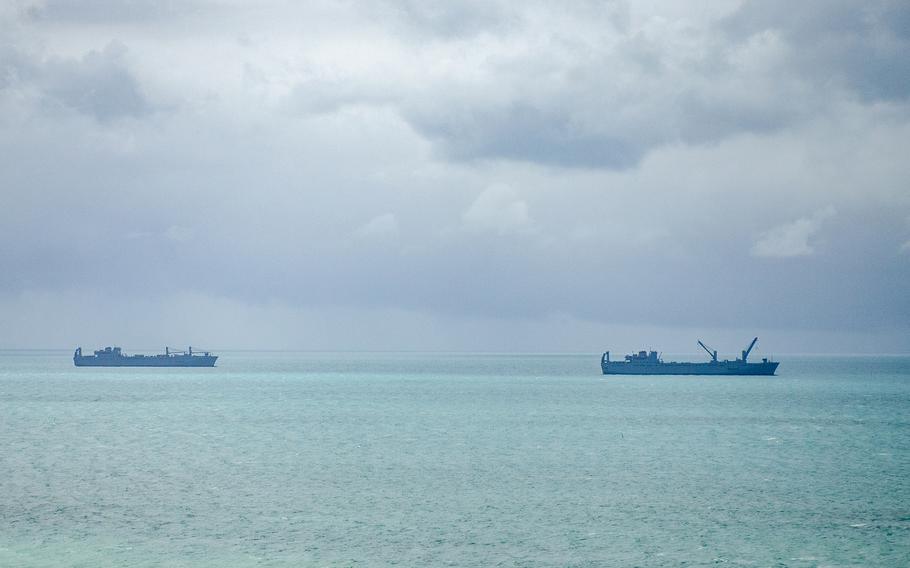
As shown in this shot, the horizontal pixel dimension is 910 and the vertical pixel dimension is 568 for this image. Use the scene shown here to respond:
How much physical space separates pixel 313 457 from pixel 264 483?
44.1 feet

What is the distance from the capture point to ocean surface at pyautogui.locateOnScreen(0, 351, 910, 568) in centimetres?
3884

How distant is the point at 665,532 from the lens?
42.2 meters

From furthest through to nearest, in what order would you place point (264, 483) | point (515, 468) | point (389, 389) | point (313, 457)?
point (389, 389) → point (313, 457) → point (515, 468) → point (264, 483)

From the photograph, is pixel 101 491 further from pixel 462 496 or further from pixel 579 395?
pixel 579 395

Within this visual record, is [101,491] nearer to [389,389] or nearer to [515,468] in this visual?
[515,468]

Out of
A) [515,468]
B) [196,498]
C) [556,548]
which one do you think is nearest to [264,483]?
[196,498]

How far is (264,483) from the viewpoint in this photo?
2227 inches

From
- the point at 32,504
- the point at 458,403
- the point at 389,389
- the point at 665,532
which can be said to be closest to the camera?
the point at 665,532

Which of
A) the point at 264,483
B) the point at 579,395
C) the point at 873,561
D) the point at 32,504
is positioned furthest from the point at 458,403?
the point at 873,561

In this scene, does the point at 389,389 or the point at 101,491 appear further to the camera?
the point at 389,389

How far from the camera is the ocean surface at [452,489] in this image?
38.8 metres

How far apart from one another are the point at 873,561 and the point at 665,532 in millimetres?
8704

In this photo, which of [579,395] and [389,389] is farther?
[389,389]

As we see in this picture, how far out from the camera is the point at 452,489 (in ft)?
179
